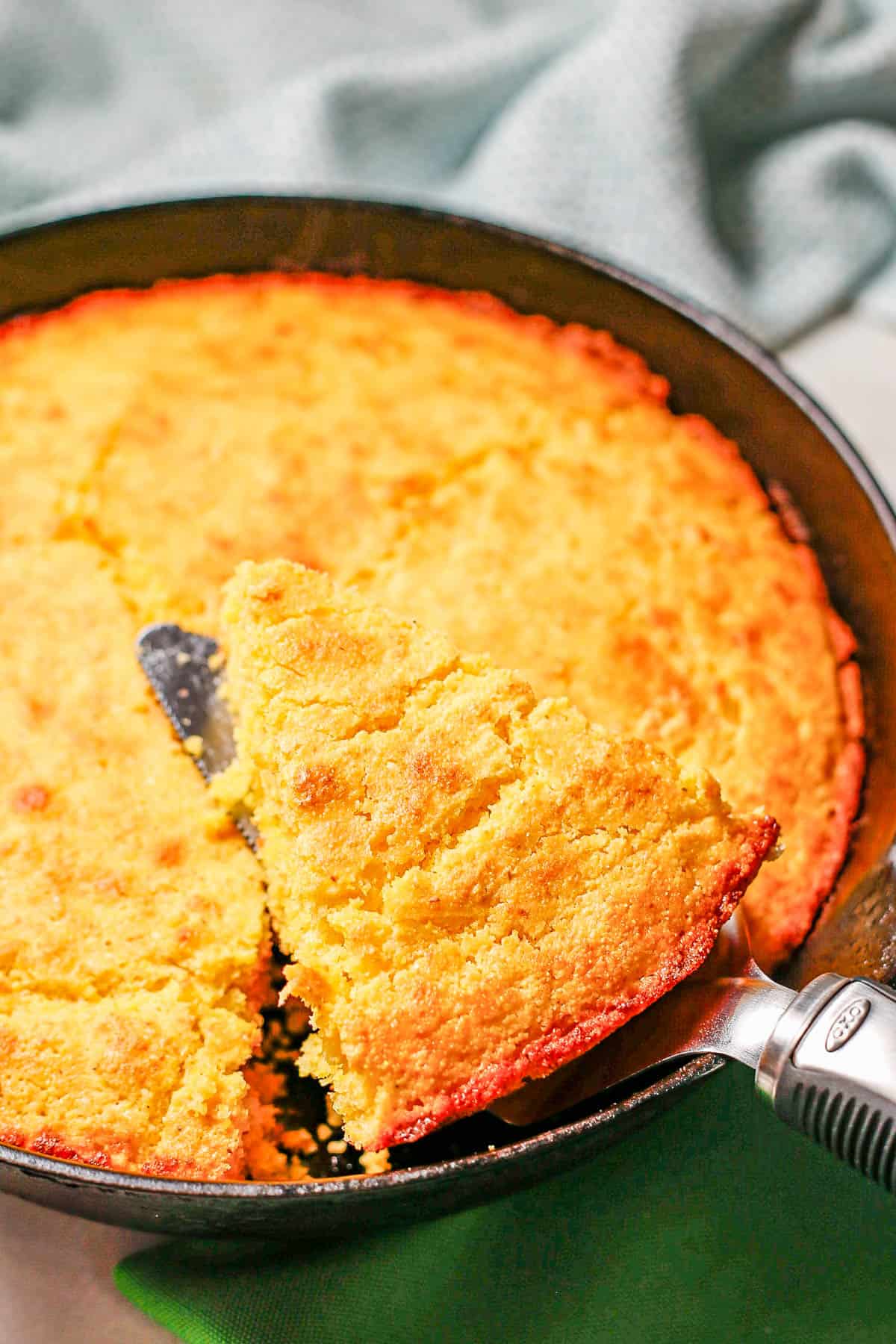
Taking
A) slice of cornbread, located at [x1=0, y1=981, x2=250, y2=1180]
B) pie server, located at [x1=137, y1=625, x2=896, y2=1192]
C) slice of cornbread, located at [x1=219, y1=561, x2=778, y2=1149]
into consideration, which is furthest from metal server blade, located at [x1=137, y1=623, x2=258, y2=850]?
slice of cornbread, located at [x1=0, y1=981, x2=250, y2=1180]

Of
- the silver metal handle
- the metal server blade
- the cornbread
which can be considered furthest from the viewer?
the metal server blade

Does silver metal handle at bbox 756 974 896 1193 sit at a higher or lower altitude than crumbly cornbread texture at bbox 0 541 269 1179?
lower

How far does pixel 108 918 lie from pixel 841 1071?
1279mm

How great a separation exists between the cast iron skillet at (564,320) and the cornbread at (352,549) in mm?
58

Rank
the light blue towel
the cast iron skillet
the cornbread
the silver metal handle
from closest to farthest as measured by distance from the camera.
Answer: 1. the silver metal handle
2. the cast iron skillet
3. the cornbread
4. the light blue towel

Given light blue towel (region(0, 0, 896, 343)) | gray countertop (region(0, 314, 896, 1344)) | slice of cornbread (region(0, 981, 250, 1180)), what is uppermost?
light blue towel (region(0, 0, 896, 343))

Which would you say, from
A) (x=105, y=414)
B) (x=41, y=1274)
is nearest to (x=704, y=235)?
(x=105, y=414)

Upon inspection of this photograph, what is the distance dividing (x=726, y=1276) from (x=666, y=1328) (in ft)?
0.46

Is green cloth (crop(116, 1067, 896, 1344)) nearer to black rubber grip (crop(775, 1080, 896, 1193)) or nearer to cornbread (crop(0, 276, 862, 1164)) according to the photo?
cornbread (crop(0, 276, 862, 1164))

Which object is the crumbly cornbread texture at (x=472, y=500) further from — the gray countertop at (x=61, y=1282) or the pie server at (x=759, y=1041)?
the gray countertop at (x=61, y=1282)

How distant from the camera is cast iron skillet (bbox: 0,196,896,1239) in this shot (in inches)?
84.8

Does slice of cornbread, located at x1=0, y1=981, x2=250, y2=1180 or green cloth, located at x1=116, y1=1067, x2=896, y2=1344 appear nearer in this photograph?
slice of cornbread, located at x1=0, y1=981, x2=250, y2=1180

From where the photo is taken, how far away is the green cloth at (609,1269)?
2342mm

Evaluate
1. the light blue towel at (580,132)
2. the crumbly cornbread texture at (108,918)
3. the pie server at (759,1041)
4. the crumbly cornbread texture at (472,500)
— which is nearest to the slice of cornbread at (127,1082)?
the crumbly cornbread texture at (108,918)
